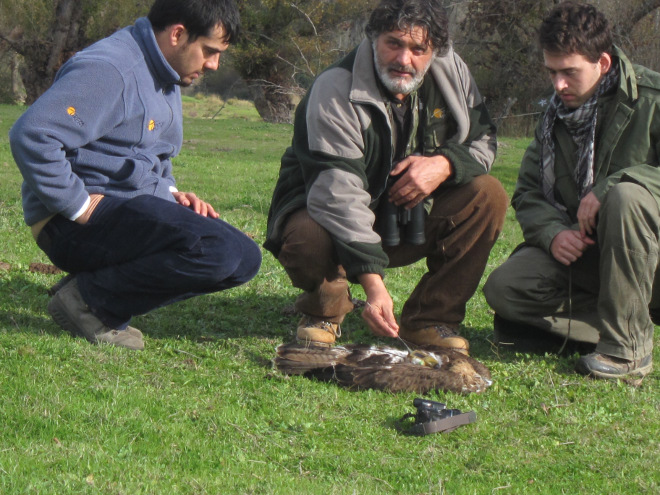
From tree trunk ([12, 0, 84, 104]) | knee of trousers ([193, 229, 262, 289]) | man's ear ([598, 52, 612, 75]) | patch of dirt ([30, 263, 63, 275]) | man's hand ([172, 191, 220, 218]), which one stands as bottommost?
tree trunk ([12, 0, 84, 104])

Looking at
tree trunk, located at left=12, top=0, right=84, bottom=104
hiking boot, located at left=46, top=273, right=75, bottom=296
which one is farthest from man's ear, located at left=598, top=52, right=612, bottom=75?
tree trunk, located at left=12, top=0, right=84, bottom=104

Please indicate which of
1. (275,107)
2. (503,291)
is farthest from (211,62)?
(275,107)

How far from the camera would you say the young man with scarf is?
14.9ft

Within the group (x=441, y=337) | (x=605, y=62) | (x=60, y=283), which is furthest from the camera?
(x=60, y=283)

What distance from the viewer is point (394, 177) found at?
487 centimetres

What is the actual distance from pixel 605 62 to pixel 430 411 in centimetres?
→ 230

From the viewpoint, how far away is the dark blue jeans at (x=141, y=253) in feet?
14.4

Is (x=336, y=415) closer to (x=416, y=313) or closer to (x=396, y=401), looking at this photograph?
(x=396, y=401)

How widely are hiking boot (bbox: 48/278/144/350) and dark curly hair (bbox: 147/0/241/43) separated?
1.52 metres

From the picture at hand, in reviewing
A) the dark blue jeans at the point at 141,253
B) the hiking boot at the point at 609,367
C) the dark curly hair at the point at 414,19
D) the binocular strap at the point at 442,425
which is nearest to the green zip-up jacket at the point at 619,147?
the hiking boot at the point at 609,367

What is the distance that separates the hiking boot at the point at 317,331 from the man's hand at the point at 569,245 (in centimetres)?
135

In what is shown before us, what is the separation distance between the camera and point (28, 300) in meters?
5.47

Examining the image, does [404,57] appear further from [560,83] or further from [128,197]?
[128,197]

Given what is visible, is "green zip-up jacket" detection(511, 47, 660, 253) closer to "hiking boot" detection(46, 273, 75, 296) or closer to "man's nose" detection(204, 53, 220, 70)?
"man's nose" detection(204, 53, 220, 70)
